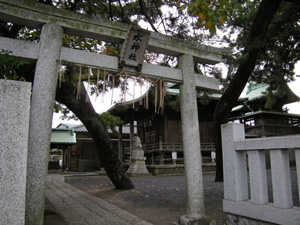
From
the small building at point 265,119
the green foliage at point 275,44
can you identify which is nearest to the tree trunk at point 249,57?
the green foliage at point 275,44

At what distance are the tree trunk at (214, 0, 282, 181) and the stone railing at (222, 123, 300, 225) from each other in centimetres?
282

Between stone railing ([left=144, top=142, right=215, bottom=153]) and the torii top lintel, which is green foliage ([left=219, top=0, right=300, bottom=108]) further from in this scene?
stone railing ([left=144, top=142, right=215, bottom=153])

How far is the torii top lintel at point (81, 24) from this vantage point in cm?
333

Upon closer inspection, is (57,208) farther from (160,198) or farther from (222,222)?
(222,222)

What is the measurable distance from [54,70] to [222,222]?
3466mm

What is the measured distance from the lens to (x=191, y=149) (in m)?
4.18

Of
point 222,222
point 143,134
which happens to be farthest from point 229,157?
point 143,134

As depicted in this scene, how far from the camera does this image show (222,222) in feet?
13.1

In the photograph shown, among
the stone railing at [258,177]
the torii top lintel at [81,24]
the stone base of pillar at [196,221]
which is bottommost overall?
the stone base of pillar at [196,221]

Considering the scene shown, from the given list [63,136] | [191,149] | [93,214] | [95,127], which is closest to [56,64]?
[191,149]

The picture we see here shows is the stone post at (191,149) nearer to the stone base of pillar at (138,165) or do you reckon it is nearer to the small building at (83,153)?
the stone base of pillar at (138,165)

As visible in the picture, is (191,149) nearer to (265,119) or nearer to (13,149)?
(13,149)

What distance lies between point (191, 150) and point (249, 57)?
3.55 metres

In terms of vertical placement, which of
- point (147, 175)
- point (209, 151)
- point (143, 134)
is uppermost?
→ point (143, 134)
